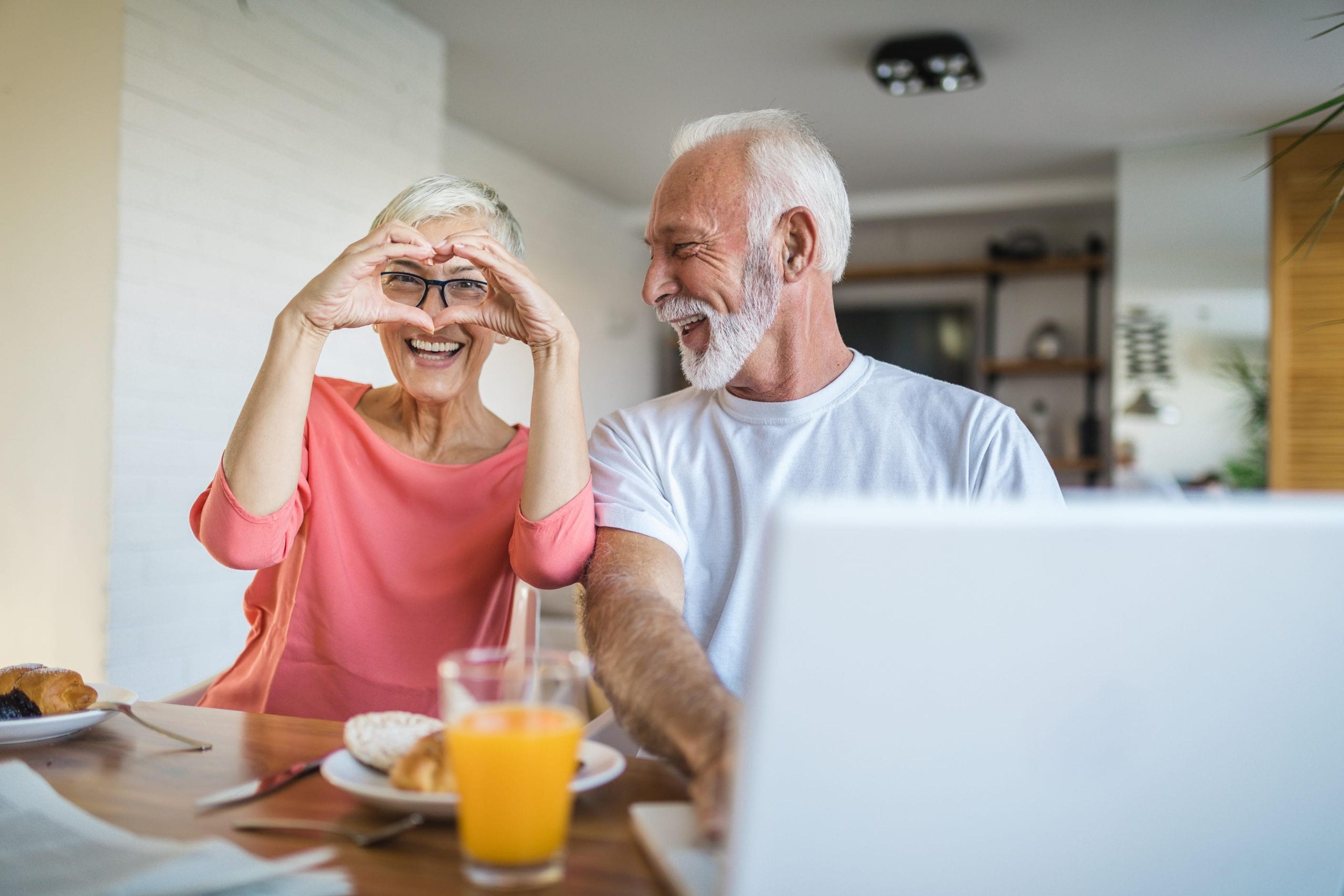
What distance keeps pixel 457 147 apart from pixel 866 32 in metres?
2.23

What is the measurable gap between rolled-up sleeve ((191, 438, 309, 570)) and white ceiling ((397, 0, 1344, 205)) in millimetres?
2823

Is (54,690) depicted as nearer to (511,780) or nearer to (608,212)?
(511,780)

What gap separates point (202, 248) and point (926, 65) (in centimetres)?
282

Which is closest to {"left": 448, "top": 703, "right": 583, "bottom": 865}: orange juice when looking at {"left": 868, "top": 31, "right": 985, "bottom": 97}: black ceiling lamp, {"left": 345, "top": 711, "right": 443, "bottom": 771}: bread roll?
{"left": 345, "top": 711, "right": 443, "bottom": 771}: bread roll

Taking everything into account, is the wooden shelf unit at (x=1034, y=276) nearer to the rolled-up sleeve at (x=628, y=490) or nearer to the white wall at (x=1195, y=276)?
the white wall at (x=1195, y=276)

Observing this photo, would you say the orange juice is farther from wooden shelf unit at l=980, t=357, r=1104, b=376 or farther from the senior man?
wooden shelf unit at l=980, t=357, r=1104, b=376

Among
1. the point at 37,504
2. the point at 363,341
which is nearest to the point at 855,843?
the point at 37,504

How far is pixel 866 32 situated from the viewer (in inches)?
155

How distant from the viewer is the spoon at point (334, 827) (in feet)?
2.40

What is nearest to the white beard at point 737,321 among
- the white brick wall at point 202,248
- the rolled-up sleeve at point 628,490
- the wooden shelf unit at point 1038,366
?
the rolled-up sleeve at point 628,490

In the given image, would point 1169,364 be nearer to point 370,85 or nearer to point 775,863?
point 370,85

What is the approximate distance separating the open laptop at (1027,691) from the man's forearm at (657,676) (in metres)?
0.21

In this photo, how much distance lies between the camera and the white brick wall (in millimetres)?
2717

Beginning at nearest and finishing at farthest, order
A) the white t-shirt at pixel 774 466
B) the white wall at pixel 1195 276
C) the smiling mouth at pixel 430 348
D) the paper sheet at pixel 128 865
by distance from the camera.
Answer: the paper sheet at pixel 128 865, the white t-shirt at pixel 774 466, the smiling mouth at pixel 430 348, the white wall at pixel 1195 276
